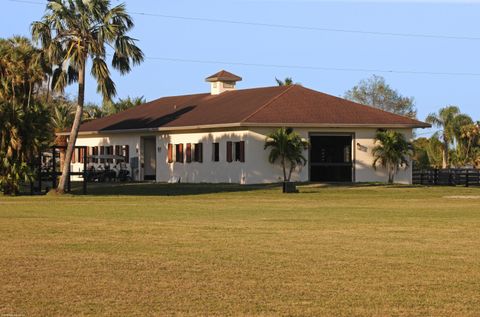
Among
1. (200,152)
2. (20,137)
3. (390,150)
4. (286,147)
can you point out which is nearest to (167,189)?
(286,147)

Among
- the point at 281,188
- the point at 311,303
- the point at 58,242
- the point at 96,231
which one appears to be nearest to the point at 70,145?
the point at 281,188

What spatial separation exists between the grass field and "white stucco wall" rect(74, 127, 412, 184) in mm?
23422

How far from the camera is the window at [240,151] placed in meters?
55.6

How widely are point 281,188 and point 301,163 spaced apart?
4648mm

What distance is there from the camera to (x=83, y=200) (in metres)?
42.0

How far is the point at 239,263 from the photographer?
16.3 metres

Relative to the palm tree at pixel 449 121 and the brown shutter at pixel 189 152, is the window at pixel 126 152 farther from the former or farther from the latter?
the palm tree at pixel 449 121

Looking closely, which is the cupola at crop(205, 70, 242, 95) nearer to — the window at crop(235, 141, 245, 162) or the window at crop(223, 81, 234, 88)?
the window at crop(223, 81, 234, 88)

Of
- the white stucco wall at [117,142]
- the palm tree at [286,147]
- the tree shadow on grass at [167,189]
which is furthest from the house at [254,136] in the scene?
the tree shadow on grass at [167,189]

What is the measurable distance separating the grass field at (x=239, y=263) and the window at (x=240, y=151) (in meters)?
23.5

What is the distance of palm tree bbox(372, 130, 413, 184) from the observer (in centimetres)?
5672

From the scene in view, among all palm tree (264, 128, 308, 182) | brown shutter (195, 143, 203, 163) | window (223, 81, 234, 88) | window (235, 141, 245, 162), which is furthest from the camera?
window (223, 81, 234, 88)

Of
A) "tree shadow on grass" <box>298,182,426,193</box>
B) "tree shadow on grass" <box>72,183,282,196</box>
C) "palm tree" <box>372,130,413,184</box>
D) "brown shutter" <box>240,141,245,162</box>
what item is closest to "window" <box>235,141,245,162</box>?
"brown shutter" <box>240,141,245,162</box>

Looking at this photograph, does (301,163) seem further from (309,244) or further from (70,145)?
(309,244)
